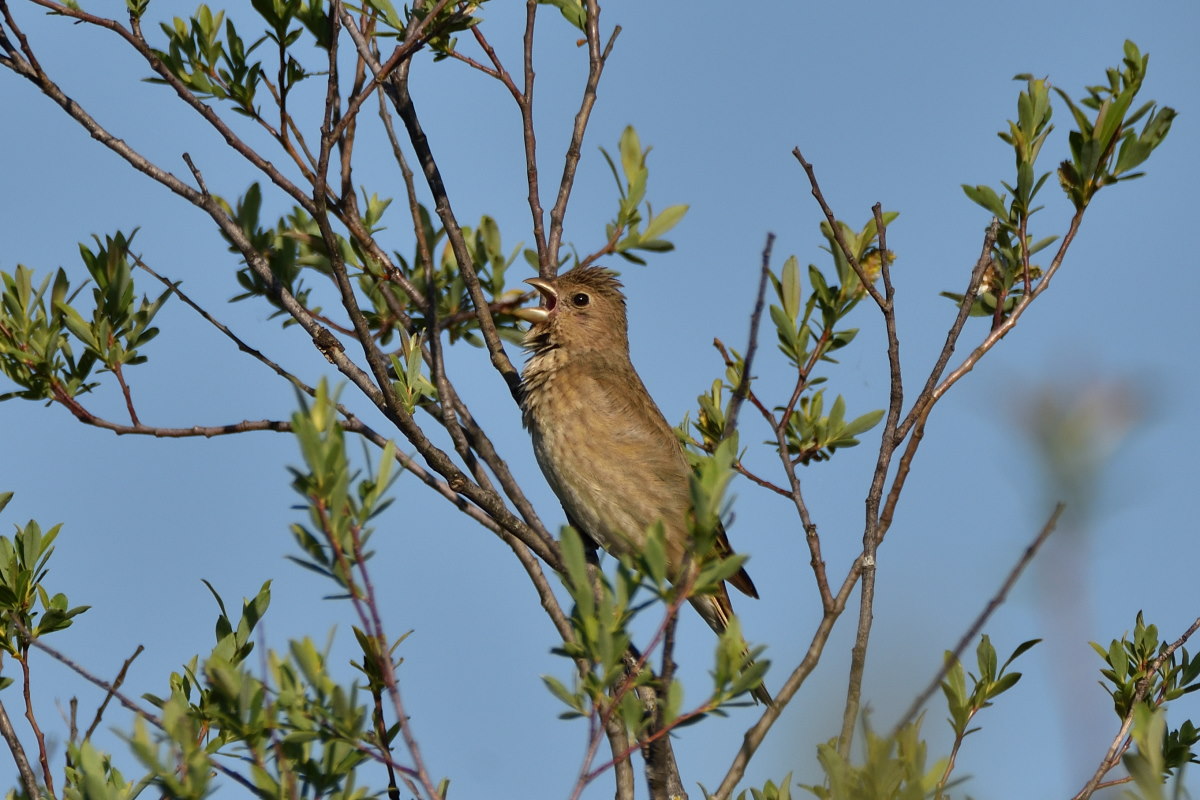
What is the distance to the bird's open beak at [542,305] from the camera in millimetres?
5867

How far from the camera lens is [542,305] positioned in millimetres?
7227

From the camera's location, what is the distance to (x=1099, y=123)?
4172 millimetres

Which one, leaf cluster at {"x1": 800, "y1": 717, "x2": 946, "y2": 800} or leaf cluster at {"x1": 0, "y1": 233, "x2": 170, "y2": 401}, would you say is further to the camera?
leaf cluster at {"x1": 0, "y1": 233, "x2": 170, "y2": 401}

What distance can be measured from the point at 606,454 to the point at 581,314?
1047 millimetres

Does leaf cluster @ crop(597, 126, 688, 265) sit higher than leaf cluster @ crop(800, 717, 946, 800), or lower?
higher

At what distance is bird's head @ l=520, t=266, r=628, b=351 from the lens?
7.13m

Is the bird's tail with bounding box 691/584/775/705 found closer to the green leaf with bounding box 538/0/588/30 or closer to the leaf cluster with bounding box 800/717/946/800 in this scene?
the green leaf with bounding box 538/0/588/30

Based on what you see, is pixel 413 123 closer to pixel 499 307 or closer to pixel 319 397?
pixel 499 307

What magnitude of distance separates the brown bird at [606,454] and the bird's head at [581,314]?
0.37 ft

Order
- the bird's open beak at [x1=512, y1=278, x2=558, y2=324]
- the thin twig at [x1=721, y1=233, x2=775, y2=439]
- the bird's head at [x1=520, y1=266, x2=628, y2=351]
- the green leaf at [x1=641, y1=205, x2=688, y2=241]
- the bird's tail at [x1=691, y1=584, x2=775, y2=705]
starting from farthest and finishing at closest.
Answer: the bird's head at [x1=520, y1=266, x2=628, y2=351], the bird's tail at [x1=691, y1=584, x2=775, y2=705], the bird's open beak at [x1=512, y1=278, x2=558, y2=324], the green leaf at [x1=641, y1=205, x2=688, y2=241], the thin twig at [x1=721, y1=233, x2=775, y2=439]

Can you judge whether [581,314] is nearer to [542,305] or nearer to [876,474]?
[542,305]

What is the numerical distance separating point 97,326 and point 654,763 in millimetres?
2383

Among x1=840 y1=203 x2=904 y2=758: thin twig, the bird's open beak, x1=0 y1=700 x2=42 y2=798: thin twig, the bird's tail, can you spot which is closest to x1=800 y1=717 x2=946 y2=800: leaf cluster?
x1=840 y1=203 x2=904 y2=758: thin twig

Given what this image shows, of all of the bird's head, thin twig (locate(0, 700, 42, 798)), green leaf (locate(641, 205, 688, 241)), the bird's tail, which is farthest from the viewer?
the bird's head
